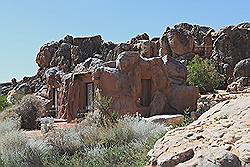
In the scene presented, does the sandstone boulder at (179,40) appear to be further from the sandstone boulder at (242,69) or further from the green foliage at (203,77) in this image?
the sandstone boulder at (242,69)

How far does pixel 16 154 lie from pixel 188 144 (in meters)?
4.39

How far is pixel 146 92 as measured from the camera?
950 inches

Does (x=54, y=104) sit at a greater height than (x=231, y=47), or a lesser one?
lesser

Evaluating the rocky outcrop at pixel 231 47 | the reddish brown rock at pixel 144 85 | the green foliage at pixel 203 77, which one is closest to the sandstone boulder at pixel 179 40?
the rocky outcrop at pixel 231 47

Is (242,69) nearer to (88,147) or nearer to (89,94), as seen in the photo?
(89,94)

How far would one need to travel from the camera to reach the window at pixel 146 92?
2384cm

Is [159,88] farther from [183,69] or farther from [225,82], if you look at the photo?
[225,82]

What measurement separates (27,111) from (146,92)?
642cm

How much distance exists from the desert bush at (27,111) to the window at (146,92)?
5.81 m

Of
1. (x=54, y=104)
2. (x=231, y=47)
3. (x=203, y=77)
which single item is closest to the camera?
(x=54, y=104)

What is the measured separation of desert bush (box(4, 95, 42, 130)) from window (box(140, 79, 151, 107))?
5807 mm

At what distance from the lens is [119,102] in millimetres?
22188

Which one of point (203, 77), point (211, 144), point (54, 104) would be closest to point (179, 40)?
point (203, 77)

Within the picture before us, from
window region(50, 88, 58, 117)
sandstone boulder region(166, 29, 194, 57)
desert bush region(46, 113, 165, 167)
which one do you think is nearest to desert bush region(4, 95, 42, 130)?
window region(50, 88, 58, 117)
